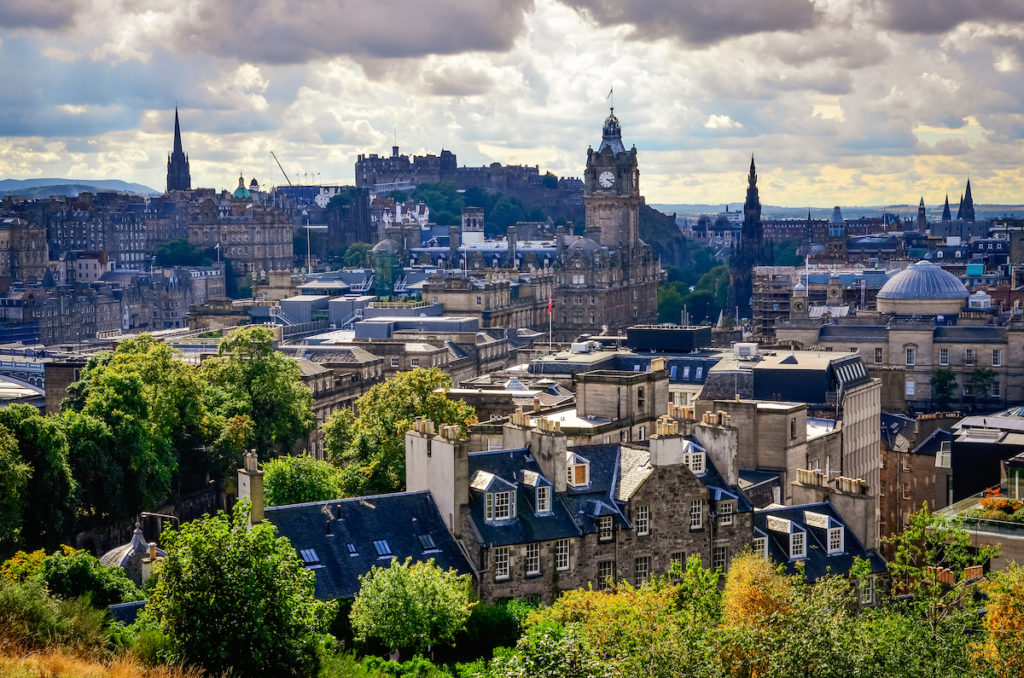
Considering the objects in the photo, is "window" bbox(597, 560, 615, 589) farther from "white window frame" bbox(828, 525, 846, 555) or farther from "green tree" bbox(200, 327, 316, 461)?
"green tree" bbox(200, 327, 316, 461)

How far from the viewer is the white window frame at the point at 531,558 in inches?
1750

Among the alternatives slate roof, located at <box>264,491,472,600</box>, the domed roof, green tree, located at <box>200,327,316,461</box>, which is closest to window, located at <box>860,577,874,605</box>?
slate roof, located at <box>264,491,472,600</box>

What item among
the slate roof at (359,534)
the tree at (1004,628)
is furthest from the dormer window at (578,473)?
the tree at (1004,628)

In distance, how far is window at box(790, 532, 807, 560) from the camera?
4744 centimetres

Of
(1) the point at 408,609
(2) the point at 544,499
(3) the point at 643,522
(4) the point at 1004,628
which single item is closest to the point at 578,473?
(2) the point at 544,499

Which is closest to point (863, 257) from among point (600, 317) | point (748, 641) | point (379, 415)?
point (600, 317)

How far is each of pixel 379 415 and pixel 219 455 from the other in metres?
6.93

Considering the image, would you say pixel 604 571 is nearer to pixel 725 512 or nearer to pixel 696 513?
pixel 696 513

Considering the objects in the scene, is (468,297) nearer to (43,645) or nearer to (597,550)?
(597,550)

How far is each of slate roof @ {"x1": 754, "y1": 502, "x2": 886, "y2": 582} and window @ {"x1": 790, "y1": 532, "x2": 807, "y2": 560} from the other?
12 centimetres

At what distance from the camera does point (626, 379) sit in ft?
183

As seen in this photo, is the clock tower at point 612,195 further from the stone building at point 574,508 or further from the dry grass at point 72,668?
the dry grass at point 72,668

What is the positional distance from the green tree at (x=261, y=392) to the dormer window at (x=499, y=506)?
25932 mm

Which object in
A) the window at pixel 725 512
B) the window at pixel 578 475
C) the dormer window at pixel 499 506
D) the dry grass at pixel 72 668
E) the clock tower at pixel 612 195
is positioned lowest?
the dry grass at pixel 72 668
